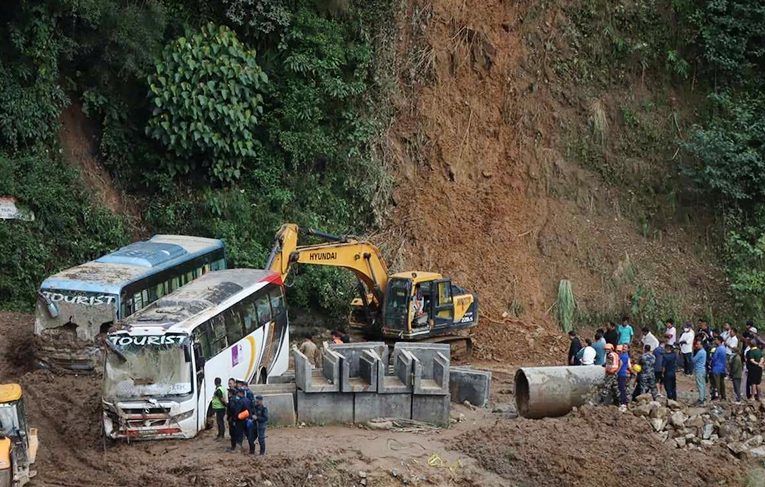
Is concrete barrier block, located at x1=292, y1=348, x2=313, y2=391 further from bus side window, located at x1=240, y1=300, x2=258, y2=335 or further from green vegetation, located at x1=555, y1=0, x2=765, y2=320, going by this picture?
green vegetation, located at x1=555, y1=0, x2=765, y2=320

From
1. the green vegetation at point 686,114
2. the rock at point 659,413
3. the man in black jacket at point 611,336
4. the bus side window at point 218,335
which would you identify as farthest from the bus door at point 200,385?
the green vegetation at point 686,114

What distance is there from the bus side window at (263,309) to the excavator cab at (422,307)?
3489 mm

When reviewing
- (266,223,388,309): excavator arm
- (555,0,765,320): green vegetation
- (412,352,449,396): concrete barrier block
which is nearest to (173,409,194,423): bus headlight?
(412,352,449,396): concrete barrier block

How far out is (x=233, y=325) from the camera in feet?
66.8

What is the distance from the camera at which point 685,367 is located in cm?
2489

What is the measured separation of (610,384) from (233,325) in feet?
24.2

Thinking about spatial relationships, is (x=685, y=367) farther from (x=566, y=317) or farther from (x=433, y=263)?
(x=433, y=263)

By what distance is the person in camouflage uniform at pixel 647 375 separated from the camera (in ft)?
67.9

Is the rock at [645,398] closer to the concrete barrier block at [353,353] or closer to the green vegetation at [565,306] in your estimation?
the concrete barrier block at [353,353]

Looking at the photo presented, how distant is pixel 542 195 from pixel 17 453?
1813cm

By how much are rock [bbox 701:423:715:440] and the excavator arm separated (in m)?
8.11

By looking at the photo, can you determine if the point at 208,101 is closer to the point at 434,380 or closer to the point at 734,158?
the point at 434,380

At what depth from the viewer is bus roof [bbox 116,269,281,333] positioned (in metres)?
18.7

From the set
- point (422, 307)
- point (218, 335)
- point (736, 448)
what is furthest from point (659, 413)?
point (218, 335)
